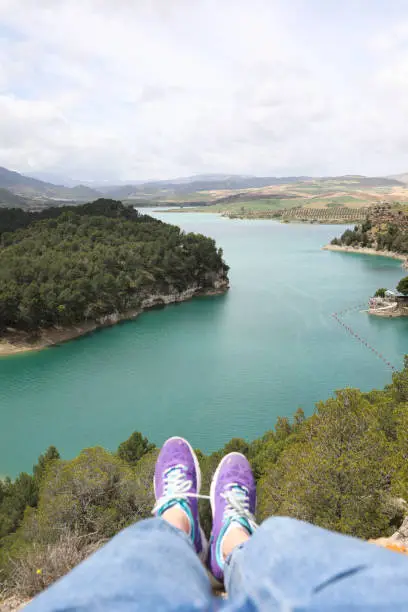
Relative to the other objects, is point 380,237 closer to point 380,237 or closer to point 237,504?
point 380,237

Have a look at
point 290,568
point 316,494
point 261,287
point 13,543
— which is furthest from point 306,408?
point 261,287

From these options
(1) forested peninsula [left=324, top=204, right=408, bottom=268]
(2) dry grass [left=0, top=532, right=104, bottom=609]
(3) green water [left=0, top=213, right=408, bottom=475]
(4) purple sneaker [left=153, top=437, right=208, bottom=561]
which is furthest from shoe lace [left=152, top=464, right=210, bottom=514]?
(1) forested peninsula [left=324, top=204, right=408, bottom=268]

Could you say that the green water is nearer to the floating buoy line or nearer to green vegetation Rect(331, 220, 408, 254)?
the floating buoy line

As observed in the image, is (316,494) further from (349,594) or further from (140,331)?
(140,331)

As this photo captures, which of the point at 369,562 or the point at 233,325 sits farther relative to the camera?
the point at 233,325

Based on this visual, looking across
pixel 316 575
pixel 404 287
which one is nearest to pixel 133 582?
pixel 316 575

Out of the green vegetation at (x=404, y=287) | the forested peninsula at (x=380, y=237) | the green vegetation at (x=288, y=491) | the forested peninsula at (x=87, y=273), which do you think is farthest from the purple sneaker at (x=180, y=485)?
the forested peninsula at (x=380, y=237)
